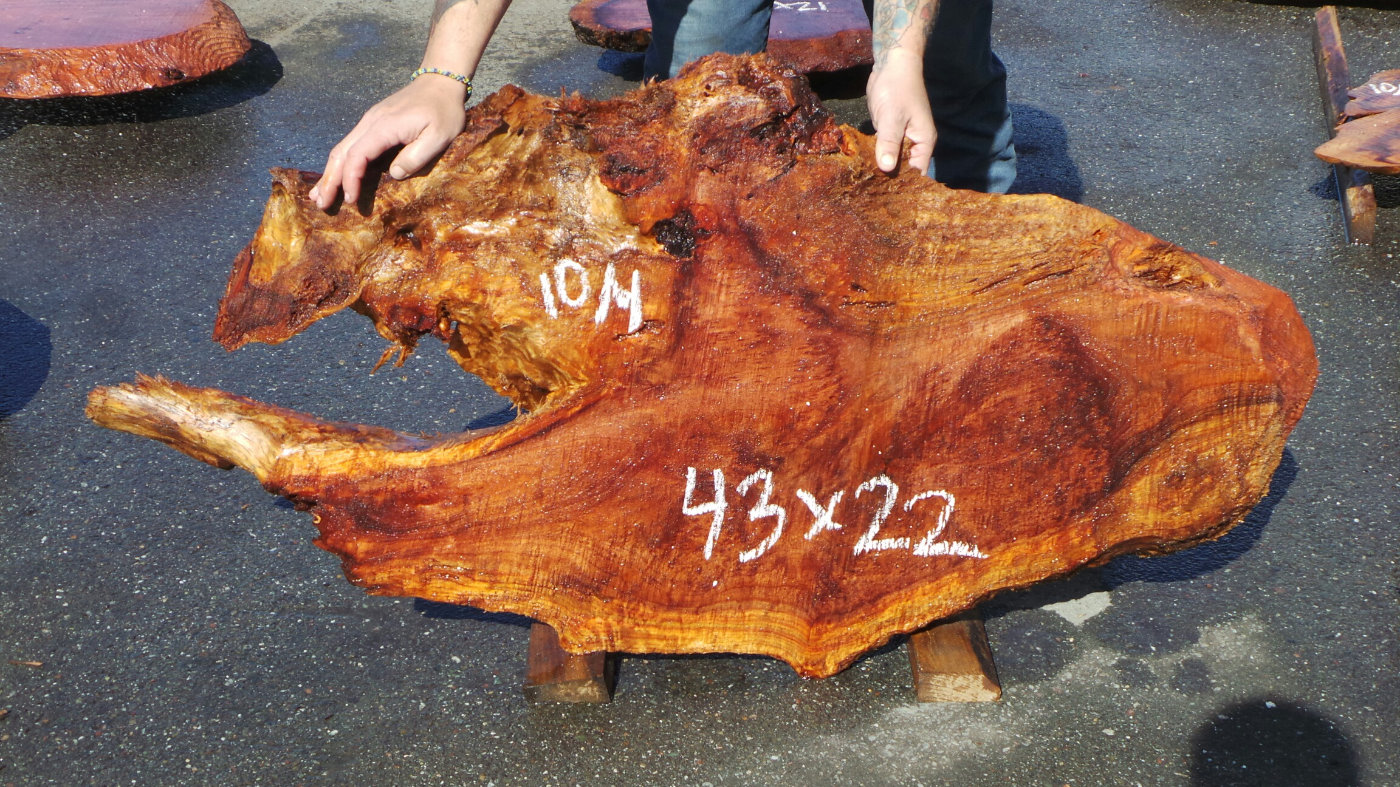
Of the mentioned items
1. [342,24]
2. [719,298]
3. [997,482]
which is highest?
[719,298]

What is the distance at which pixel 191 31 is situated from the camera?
464 cm

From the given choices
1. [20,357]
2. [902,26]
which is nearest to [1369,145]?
[902,26]

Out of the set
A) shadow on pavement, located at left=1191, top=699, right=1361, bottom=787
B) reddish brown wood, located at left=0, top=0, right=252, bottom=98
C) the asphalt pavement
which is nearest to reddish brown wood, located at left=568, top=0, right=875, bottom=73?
the asphalt pavement

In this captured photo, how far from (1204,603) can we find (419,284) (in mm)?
1921

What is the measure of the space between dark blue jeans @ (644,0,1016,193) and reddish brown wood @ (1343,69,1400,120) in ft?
5.61

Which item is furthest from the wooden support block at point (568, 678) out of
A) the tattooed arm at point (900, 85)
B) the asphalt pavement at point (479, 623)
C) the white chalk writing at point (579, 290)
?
the tattooed arm at point (900, 85)

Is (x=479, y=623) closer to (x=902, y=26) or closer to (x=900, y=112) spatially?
(x=900, y=112)

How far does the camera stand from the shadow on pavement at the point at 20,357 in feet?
10.7

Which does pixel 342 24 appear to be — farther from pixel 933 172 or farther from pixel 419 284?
pixel 419 284

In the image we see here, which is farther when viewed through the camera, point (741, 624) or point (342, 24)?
point (342, 24)

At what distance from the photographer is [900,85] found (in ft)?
6.63

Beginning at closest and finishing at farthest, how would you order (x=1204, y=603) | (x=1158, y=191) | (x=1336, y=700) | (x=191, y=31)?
1. (x=1336, y=700)
2. (x=1204, y=603)
3. (x=1158, y=191)
4. (x=191, y=31)

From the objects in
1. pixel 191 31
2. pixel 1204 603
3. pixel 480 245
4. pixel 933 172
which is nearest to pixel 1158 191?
pixel 933 172

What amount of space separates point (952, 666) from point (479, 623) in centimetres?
107
